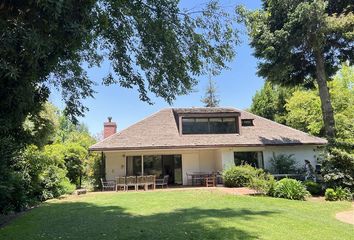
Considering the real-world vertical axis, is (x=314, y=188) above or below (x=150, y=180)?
below

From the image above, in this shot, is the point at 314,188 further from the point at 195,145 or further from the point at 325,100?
the point at 195,145

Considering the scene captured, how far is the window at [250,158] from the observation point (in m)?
25.6

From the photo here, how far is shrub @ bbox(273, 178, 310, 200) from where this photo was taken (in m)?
16.7

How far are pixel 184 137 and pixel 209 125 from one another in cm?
237

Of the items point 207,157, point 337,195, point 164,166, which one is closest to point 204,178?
point 207,157

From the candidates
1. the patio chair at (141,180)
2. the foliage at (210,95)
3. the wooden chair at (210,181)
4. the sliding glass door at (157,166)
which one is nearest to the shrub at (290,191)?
the wooden chair at (210,181)

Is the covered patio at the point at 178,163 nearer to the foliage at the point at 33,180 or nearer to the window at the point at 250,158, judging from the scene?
the window at the point at 250,158

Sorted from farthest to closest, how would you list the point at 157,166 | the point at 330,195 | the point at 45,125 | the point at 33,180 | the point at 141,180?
1. the point at 157,166
2. the point at 141,180
3. the point at 33,180
4. the point at 45,125
5. the point at 330,195

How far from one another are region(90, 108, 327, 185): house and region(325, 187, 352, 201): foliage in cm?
789

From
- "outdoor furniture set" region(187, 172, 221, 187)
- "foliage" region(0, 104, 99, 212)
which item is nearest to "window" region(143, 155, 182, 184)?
"outdoor furniture set" region(187, 172, 221, 187)

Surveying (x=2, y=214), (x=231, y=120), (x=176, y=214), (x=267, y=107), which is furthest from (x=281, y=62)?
(x=267, y=107)

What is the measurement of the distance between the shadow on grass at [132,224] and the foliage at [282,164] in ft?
40.8

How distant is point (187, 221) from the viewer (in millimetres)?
10539

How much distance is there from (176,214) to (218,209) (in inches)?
77.2
